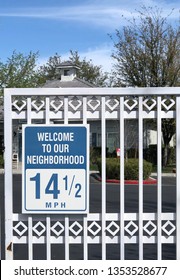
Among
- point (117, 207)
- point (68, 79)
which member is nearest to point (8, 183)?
point (117, 207)

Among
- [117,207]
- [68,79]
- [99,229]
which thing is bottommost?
[117,207]

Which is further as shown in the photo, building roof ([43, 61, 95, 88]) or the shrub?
building roof ([43, 61, 95, 88])

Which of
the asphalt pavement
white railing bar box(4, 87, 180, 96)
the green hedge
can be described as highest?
white railing bar box(4, 87, 180, 96)

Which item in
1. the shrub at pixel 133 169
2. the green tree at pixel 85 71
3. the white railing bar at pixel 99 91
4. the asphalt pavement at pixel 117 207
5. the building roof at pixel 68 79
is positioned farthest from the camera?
the green tree at pixel 85 71

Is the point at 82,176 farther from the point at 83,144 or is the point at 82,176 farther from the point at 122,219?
the point at 122,219

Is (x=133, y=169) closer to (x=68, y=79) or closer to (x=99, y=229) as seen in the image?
(x=99, y=229)

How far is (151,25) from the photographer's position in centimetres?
2869

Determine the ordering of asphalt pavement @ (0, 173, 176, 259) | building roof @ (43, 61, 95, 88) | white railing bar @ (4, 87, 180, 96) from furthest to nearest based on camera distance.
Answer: building roof @ (43, 61, 95, 88) < asphalt pavement @ (0, 173, 176, 259) < white railing bar @ (4, 87, 180, 96)

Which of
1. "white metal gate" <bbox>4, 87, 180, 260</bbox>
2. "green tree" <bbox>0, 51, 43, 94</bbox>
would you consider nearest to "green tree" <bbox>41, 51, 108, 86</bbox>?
"green tree" <bbox>0, 51, 43, 94</bbox>

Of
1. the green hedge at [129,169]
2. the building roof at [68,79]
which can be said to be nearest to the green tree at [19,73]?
the building roof at [68,79]

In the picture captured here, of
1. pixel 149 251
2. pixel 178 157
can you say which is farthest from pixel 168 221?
pixel 149 251

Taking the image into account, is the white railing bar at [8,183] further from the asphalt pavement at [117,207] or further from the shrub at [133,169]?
the shrub at [133,169]

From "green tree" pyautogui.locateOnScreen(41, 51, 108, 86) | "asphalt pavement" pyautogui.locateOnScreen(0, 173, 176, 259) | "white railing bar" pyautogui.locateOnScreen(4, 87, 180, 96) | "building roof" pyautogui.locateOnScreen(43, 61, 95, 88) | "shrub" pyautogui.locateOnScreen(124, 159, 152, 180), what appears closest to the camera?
"white railing bar" pyautogui.locateOnScreen(4, 87, 180, 96)

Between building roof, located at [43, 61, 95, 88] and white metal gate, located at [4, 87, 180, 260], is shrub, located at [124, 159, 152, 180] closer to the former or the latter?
white metal gate, located at [4, 87, 180, 260]
